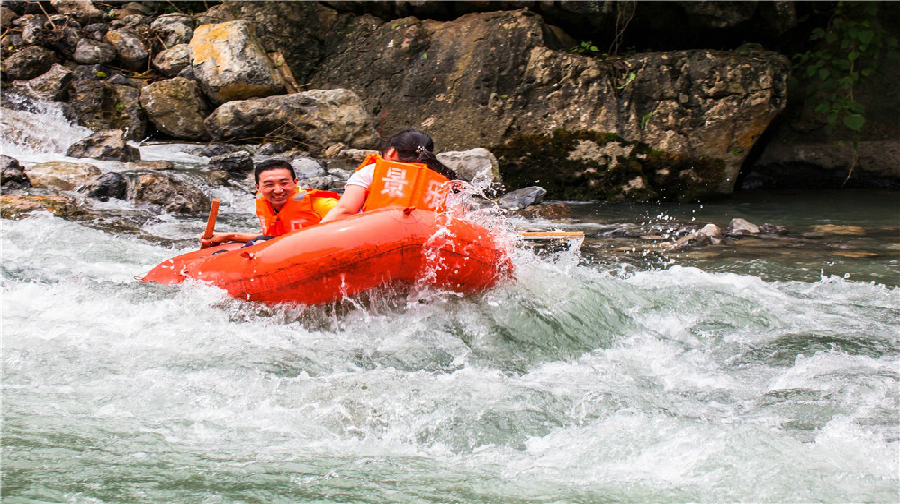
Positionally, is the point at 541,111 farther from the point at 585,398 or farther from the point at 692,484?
the point at 692,484

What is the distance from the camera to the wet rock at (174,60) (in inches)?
422

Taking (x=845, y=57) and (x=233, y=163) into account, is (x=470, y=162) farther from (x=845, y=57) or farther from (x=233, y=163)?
(x=845, y=57)

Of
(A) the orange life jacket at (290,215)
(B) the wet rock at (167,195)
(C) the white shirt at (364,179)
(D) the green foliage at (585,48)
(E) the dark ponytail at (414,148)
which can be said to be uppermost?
(D) the green foliage at (585,48)

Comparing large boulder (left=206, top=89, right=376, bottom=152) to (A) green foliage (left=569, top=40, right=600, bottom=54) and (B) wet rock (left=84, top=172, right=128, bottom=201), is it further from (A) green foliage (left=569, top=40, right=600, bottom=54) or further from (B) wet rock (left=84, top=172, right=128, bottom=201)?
(A) green foliage (left=569, top=40, right=600, bottom=54)

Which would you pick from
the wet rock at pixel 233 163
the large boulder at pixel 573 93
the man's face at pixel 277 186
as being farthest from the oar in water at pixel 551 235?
the wet rock at pixel 233 163

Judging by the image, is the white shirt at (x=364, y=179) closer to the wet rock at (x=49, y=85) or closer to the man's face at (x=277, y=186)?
the man's face at (x=277, y=186)

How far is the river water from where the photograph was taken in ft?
7.89

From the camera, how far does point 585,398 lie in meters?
3.14

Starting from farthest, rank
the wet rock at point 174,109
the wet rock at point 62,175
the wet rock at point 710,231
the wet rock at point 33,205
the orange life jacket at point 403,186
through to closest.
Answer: the wet rock at point 174,109
the wet rock at point 62,175
the wet rock at point 710,231
the wet rock at point 33,205
the orange life jacket at point 403,186

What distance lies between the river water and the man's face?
2.69 ft

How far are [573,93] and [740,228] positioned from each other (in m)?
2.87

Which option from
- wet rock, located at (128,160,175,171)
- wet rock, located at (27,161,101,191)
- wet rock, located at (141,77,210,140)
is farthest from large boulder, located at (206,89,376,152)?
wet rock, located at (27,161,101,191)

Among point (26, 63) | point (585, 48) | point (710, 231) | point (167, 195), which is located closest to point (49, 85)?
point (26, 63)

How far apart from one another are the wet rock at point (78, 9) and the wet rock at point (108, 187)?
16.6 feet
